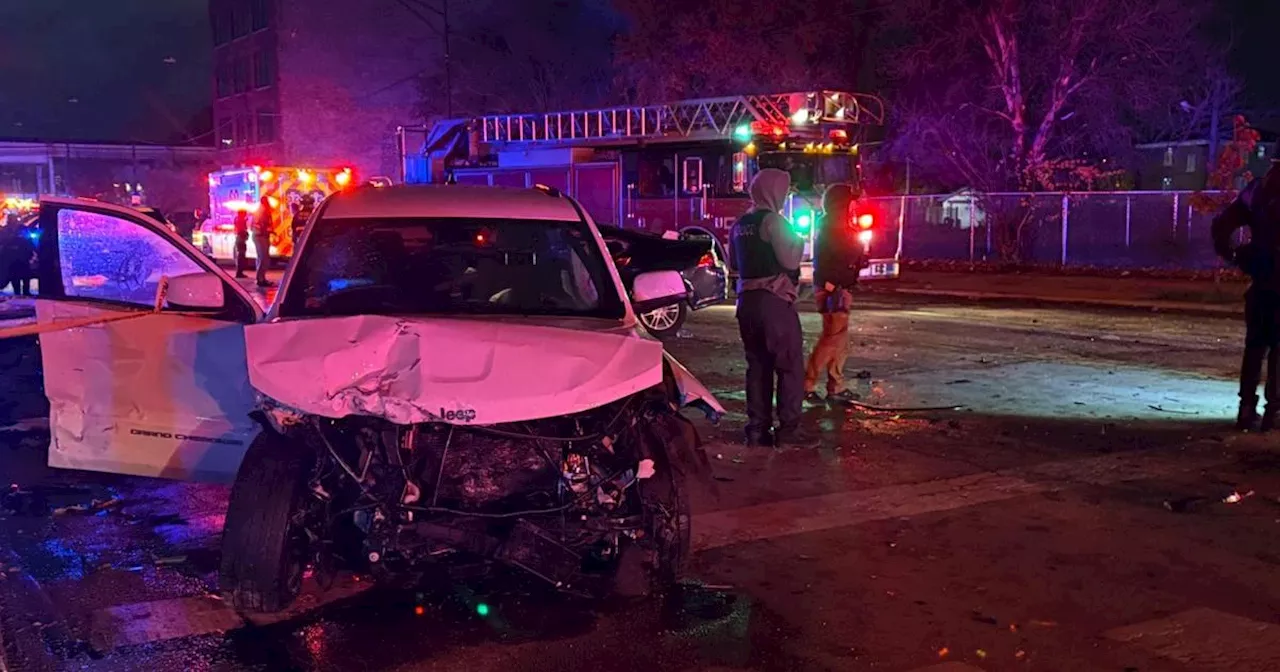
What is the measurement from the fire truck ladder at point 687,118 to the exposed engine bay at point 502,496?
14.0 meters

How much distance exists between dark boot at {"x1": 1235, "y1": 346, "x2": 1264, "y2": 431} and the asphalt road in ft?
0.73

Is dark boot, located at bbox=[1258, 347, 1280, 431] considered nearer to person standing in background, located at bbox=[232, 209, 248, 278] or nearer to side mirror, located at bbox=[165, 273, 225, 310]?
side mirror, located at bbox=[165, 273, 225, 310]

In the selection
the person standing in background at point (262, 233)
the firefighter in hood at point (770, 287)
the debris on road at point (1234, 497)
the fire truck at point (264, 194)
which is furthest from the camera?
the fire truck at point (264, 194)

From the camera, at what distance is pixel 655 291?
5980 millimetres

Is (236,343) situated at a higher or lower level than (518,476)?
higher

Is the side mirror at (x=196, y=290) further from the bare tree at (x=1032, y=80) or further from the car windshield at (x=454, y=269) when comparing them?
the bare tree at (x=1032, y=80)

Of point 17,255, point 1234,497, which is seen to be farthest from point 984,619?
point 17,255

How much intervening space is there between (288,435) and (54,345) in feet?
7.15

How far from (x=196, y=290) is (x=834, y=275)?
5309 mm

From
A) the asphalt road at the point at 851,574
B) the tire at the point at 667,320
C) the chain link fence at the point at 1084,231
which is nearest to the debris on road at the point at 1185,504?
the asphalt road at the point at 851,574

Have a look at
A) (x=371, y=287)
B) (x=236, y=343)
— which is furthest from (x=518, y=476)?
(x=236, y=343)

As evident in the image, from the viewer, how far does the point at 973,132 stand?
98.4 ft

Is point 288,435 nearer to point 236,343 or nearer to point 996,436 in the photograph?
point 236,343

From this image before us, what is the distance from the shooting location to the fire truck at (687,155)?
1805 centimetres
